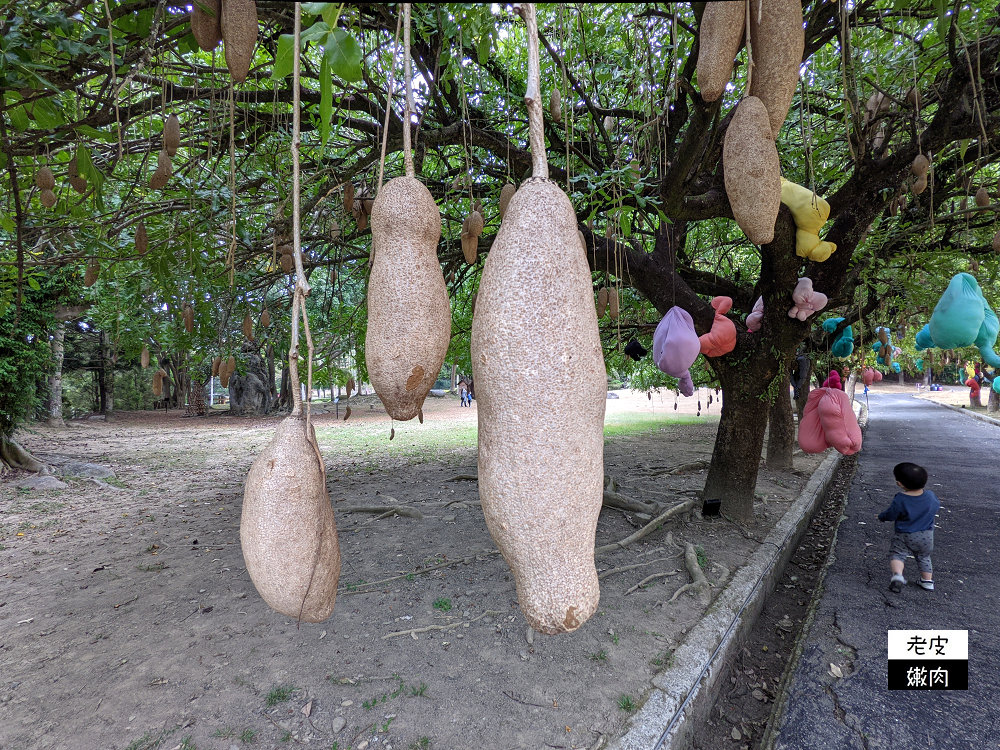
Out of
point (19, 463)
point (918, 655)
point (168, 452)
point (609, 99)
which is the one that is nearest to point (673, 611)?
point (918, 655)

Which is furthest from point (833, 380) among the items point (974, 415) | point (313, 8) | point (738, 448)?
point (974, 415)

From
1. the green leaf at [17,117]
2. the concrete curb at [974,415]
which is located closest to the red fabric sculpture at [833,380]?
the green leaf at [17,117]

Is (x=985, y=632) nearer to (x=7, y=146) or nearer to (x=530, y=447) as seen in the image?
(x=530, y=447)

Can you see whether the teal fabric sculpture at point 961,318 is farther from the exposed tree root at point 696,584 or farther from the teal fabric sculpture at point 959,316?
the exposed tree root at point 696,584

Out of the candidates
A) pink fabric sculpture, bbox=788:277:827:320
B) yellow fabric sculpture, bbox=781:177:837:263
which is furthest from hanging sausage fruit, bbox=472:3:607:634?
pink fabric sculpture, bbox=788:277:827:320

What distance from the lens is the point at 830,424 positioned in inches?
160

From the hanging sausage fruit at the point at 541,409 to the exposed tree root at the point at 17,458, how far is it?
10126 mm

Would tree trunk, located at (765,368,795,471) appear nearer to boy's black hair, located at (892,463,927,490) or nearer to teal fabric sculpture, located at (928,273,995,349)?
boy's black hair, located at (892,463,927,490)

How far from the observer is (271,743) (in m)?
2.45

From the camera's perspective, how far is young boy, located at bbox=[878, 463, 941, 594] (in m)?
4.25

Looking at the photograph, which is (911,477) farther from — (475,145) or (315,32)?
(315,32)

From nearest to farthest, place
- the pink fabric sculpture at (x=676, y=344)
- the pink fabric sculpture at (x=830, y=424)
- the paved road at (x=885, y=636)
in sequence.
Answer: the paved road at (x=885, y=636) < the pink fabric sculpture at (x=676, y=344) < the pink fabric sculpture at (x=830, y=424)

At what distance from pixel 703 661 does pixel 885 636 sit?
1536 millimetres

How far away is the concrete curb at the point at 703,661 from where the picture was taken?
2479 mm
